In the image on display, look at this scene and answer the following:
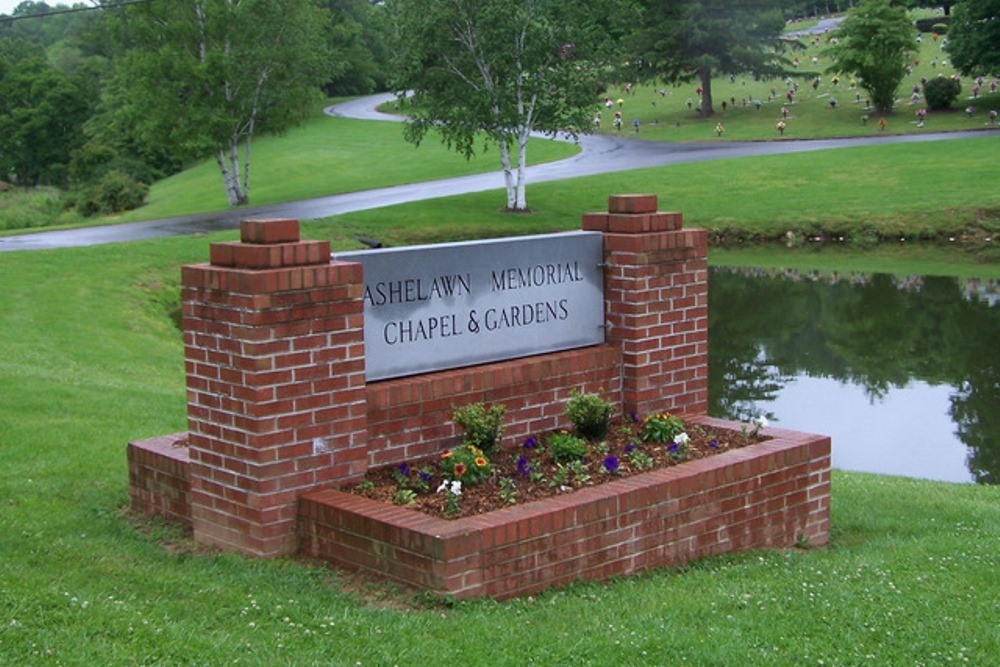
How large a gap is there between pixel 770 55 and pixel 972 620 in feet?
185

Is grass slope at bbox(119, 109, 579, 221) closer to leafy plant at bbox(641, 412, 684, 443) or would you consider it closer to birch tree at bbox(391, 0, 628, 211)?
birch tree at bbox(391, 0, 628, 211)

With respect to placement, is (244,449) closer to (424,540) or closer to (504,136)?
(424,540)

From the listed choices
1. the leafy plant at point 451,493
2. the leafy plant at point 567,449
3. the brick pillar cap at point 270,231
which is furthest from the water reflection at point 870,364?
the brick pillar cap at point 270,231

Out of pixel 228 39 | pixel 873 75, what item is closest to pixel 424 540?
pixel 228 39

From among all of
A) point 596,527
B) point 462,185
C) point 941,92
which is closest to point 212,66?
point 462,185

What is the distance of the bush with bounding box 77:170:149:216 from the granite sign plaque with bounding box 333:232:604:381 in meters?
41.9

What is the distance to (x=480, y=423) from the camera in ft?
24.8

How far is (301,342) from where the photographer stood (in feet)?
22.7

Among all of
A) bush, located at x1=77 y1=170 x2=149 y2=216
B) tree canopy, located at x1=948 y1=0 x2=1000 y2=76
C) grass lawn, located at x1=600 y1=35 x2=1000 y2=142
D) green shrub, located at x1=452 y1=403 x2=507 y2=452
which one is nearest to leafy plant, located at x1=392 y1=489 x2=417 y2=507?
green shrub, located at x1=452 y1=403 x2=507 y2=452

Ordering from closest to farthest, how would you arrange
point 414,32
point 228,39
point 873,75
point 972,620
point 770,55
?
point 972,620 < point 414,32 < point 228,39 < point 873,75 < point 770,55

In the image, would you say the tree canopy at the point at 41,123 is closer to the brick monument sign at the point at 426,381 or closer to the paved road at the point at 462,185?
the paved road at the point at 462,185

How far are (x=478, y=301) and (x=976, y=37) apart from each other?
1879 inches

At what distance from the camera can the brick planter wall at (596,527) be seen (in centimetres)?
634

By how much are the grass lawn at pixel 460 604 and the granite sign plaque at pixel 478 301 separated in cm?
151
